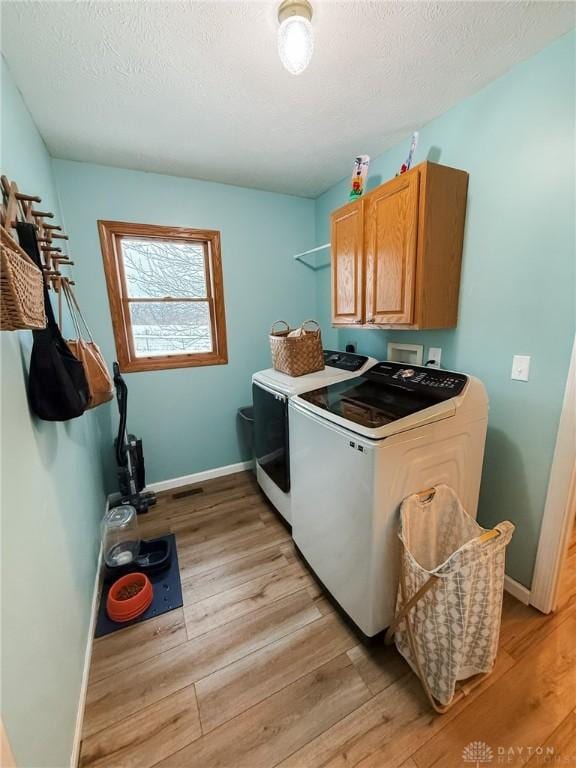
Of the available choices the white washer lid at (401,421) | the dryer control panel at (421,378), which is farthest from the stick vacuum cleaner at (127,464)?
the dryer control panel at (421,378)

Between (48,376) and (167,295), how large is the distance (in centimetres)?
158

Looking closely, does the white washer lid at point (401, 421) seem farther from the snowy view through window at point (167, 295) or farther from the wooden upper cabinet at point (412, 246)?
the snowy view through window at point (167, 295)

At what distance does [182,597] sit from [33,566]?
0.99m

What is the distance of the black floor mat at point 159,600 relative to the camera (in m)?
1.50

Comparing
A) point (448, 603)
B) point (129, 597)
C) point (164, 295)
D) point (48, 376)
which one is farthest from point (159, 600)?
point (164, 295)

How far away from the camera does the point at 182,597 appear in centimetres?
164

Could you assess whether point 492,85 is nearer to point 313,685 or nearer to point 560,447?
point 560,447

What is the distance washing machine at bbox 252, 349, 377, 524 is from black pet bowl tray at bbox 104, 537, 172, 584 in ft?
2.52

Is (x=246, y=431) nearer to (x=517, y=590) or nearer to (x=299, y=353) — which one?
(x=299, y=353)

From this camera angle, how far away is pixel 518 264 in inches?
55.7

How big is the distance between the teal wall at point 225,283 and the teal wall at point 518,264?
1320 mm

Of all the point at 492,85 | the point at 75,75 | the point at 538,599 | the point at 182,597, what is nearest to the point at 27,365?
the point at 75,75

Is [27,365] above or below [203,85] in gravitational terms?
below

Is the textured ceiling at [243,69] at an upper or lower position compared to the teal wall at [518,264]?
upper
